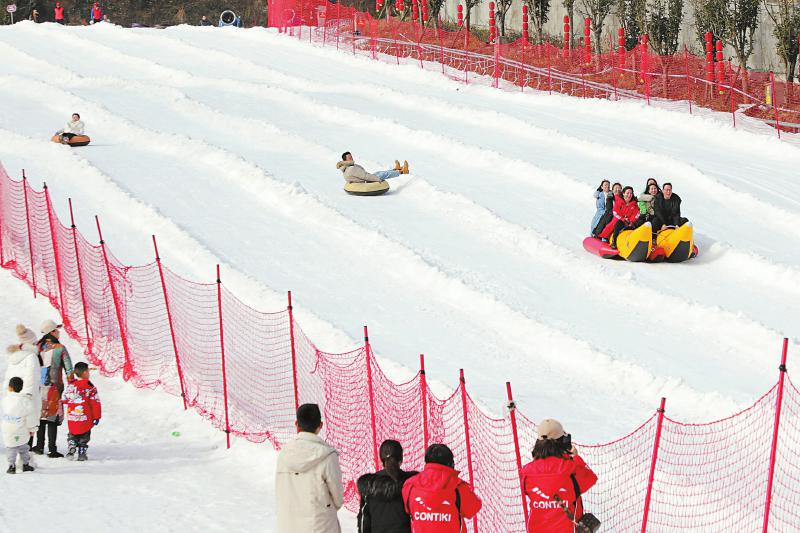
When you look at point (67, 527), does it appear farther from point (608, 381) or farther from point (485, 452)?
point (608, 381)

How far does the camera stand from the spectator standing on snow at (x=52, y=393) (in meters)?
11.2

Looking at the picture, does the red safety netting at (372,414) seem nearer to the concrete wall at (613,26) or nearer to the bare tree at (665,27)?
the concrete wall at (613,26)

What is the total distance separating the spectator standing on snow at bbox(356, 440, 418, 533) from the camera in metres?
6.88

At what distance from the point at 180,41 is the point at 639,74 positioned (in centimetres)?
1557

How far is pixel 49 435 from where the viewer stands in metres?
11.1

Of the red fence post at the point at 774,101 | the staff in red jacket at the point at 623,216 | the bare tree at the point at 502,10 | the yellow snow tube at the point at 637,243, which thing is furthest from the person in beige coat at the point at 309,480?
the bare tree at the point at 502,10

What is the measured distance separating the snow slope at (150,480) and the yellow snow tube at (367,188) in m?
8.60

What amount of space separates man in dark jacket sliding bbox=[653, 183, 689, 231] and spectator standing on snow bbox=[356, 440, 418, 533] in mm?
11227

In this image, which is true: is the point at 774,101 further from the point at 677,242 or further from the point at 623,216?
the point at 677,242

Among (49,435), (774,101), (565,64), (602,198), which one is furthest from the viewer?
(565,64)

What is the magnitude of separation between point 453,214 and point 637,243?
3.86 m

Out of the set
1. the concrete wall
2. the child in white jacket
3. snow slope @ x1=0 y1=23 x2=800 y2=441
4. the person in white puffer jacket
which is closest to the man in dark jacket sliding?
snow slope @ x1=0 y1=23 x2=800 y2=441

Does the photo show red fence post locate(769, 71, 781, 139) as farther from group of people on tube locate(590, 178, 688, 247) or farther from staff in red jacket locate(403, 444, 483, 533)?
staff in red jacket locate(403, 444, 483, 533)

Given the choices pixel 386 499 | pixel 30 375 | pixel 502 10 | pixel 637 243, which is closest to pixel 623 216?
pixel 637 243
